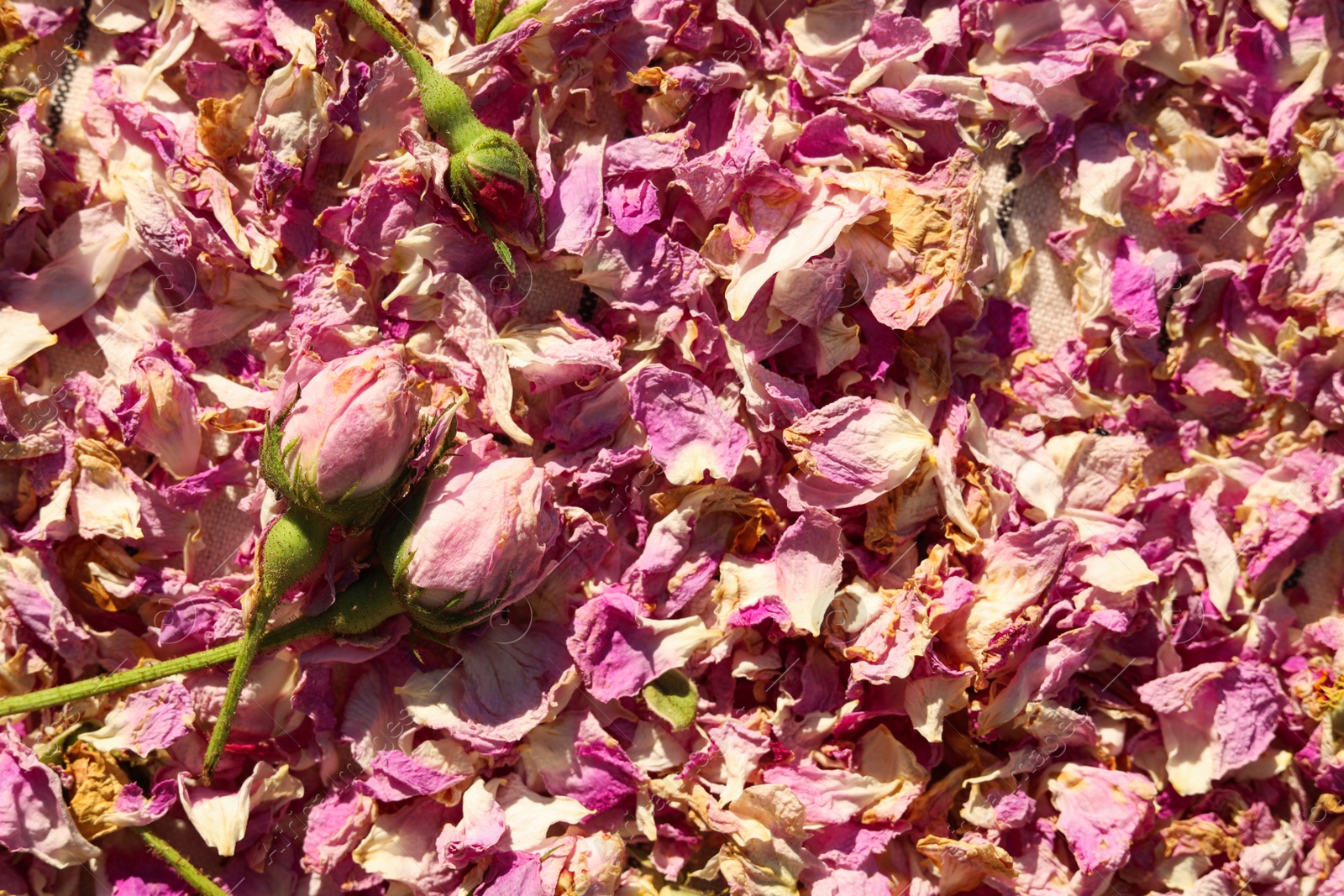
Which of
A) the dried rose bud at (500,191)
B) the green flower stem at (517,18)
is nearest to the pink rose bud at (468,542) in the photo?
the dried rose bud at (500,191)

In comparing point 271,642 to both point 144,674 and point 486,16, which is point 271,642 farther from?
point 486,16

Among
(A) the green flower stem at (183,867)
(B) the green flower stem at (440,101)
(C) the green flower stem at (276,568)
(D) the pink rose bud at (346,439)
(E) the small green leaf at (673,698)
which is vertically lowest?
(E) the small green leaf at (673,698)

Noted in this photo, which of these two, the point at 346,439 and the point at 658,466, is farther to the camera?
the point at 658,466

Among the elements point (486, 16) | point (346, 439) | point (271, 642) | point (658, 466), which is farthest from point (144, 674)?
point (486, 16)

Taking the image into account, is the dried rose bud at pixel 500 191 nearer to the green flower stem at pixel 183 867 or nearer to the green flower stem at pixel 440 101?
the green flower stem at pixel 440 101

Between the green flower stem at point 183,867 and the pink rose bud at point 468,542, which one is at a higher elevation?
the pink rose bud at point 468,542

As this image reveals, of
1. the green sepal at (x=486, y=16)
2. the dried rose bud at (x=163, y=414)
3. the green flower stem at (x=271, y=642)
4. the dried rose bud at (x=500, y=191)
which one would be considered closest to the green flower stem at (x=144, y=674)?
the green flower stem at (x=271, y=642)

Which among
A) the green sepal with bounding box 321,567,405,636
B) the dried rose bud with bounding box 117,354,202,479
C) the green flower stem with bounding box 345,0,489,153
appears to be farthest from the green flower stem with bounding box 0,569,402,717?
the green flower stem with bounding box 345,0,489,153

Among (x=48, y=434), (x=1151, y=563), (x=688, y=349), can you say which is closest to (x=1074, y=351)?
(x=1151, y=563)
